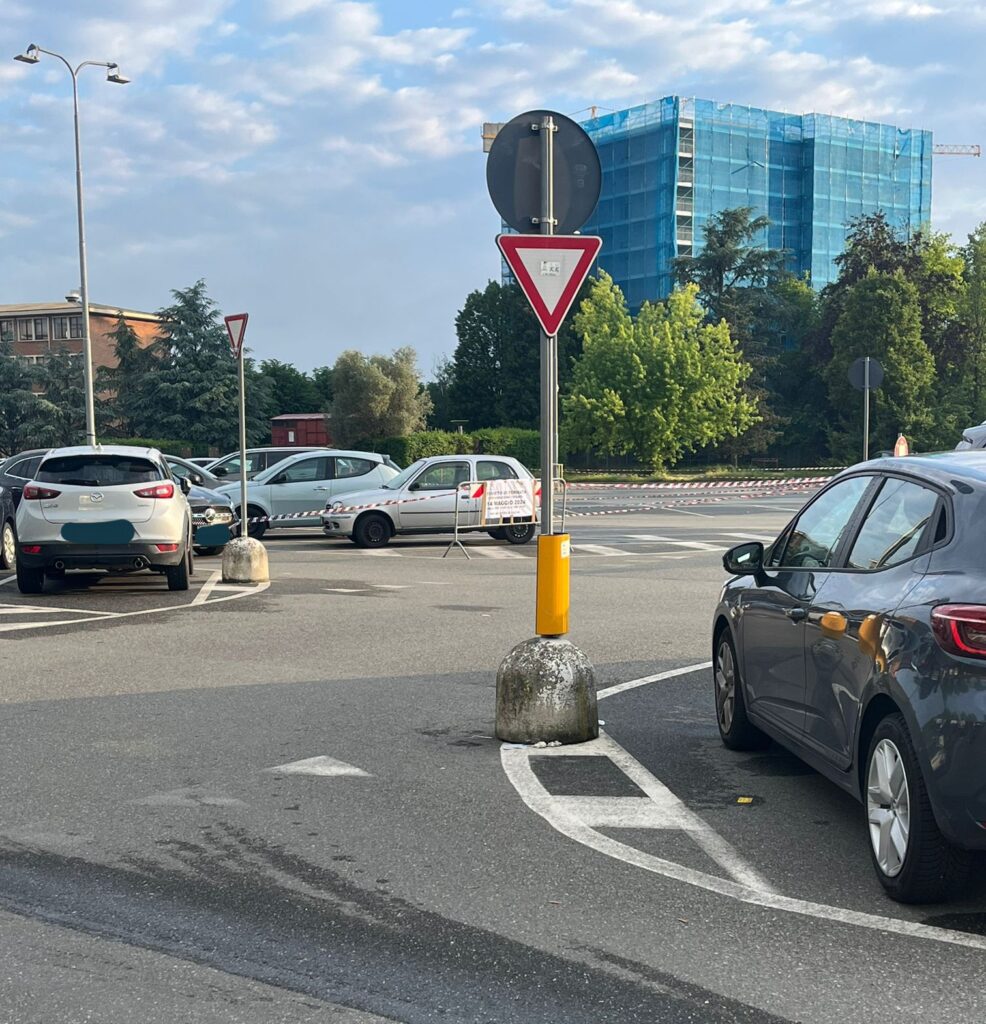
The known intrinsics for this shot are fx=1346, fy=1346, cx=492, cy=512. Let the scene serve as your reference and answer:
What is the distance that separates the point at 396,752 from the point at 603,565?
11.6m

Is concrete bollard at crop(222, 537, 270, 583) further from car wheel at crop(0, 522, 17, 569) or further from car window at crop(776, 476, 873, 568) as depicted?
car window at crop(776, 476, 873, 568)

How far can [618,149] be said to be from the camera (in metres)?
93.1

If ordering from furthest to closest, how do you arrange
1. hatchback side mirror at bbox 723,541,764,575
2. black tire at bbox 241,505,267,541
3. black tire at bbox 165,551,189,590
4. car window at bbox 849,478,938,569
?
black tire at bbox 241,505,267,541, black tire at bbox 165,551,189,590, hatchback side mirror at bbox 723,541,764,575, car window at bbox 849,478,938,569

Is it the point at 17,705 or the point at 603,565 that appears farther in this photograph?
the point at 603,565

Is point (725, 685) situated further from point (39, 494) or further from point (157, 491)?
point (39, 494)

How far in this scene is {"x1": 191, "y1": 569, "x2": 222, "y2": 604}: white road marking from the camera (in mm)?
13972

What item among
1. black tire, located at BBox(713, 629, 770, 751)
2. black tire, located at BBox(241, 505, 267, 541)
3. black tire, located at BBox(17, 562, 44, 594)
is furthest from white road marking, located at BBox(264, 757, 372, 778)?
black tire, located at BBox(241, 505, 267, 541)

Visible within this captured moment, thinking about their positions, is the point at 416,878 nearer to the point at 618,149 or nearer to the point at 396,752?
the point at 396,752

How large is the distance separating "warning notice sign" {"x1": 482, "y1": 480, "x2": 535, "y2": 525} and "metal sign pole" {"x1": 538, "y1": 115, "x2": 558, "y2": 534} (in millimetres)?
14197

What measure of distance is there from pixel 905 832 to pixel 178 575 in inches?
446

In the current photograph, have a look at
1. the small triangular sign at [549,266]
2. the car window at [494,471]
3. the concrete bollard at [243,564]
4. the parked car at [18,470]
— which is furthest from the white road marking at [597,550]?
the small triangular sign at [549,266]

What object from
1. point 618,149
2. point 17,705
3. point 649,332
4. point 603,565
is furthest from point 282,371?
point 17,705

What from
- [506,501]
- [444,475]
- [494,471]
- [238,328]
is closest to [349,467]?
[444,475]

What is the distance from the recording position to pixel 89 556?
13914mm
